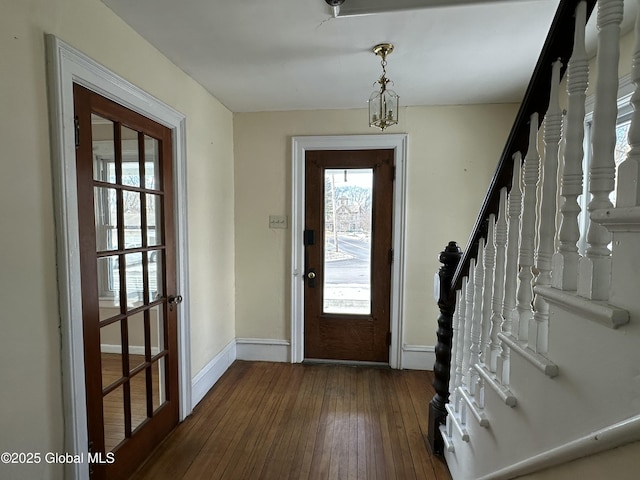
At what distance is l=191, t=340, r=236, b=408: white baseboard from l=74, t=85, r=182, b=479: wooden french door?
9.8 inches

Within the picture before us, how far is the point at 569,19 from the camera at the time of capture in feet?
2.66

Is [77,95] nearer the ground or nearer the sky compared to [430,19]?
nearer the ground

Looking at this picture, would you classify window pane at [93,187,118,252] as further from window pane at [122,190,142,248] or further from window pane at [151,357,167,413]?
window pane at [151,357,167,413]

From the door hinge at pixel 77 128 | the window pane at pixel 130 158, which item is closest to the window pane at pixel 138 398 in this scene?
the window pane at pixel 130 158

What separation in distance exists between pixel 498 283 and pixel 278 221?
213cm

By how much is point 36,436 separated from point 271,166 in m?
2.39

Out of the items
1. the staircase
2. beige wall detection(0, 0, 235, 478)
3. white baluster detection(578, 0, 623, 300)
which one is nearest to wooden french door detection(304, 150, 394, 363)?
the staircase

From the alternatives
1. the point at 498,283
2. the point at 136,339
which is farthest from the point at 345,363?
the point at 498,283

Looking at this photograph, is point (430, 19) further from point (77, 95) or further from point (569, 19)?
point (77, 95)

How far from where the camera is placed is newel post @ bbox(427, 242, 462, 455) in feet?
5.93

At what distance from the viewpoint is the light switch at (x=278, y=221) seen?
298 cm

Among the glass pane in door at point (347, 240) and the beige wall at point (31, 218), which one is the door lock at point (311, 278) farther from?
the beige wall at point (31, 218)

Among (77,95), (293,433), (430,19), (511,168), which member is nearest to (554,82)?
(511,168)

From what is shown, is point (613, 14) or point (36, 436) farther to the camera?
point (36, 436)
